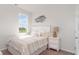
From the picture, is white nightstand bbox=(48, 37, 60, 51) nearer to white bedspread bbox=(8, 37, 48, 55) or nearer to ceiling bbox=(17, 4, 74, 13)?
white bedspread bbox=(8, 37, 48, 55)

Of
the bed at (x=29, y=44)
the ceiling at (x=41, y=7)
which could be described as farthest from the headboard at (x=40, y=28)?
the ceiling at (x=41, y=7)

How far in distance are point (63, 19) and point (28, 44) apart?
2.15ft

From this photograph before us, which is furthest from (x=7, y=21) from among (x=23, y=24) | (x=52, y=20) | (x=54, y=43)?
(x=54, y=43)

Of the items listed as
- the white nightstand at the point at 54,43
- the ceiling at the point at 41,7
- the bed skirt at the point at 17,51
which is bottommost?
the bed skirt at the point at 17,51

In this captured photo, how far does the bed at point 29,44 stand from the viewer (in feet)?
4.12

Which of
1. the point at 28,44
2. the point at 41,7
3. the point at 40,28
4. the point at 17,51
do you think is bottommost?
the point at 17,51

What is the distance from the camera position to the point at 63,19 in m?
1.29

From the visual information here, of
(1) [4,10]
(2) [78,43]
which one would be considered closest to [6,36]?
(1) [4,10]

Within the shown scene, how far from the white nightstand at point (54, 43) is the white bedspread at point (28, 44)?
83mm

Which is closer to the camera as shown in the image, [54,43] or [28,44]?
[28,44]

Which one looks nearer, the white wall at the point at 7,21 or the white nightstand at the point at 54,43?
the white wall at the point at 7,21

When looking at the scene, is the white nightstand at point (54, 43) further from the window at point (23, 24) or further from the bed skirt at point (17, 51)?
the window at point (23, 24)

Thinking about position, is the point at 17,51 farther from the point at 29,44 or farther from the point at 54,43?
the point at 54,43

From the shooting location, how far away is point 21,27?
132 cm
